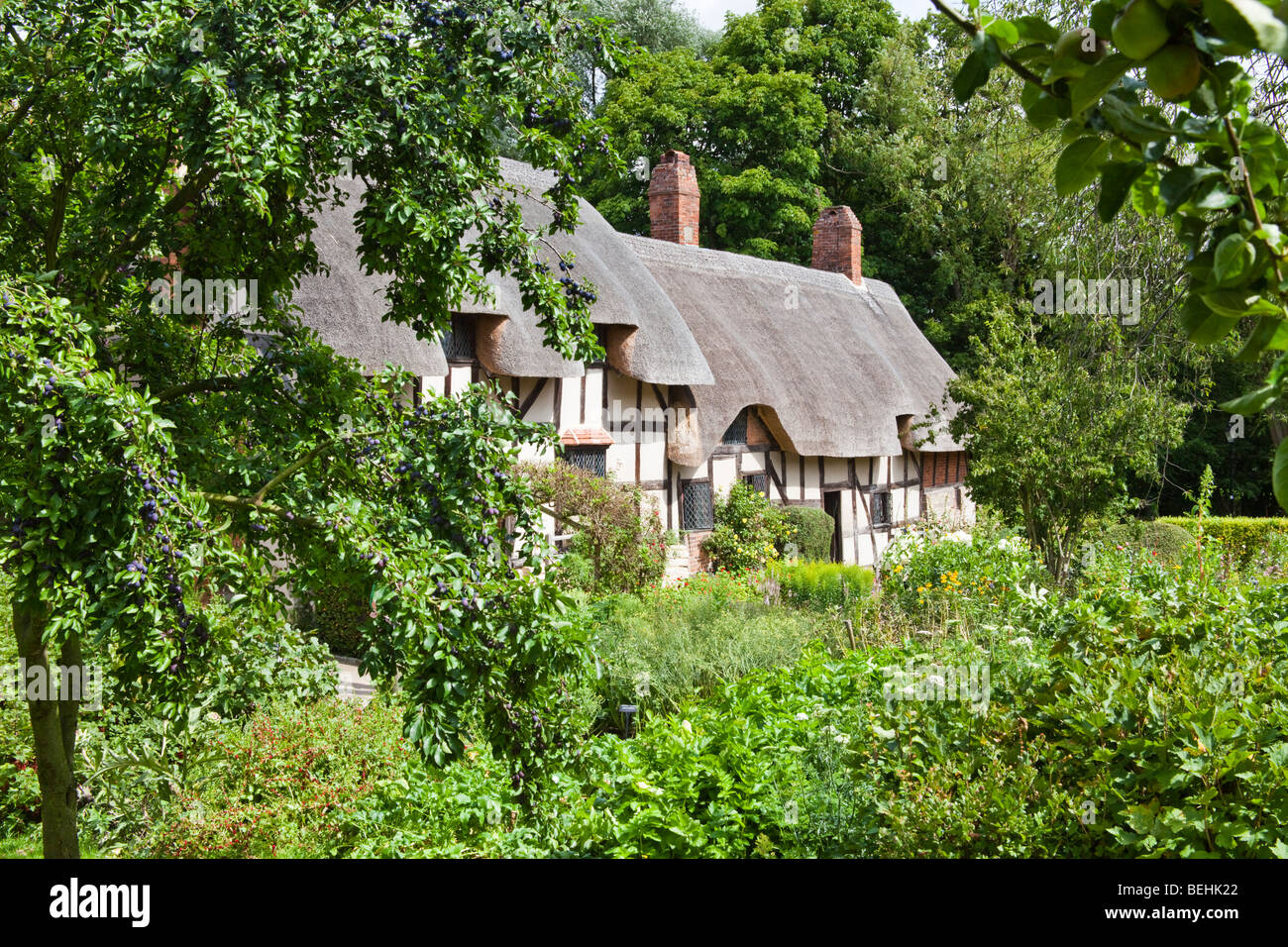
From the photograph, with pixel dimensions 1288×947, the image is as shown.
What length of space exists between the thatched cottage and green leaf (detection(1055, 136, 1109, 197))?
357 inches

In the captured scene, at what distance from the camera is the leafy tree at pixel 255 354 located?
274 centimetres

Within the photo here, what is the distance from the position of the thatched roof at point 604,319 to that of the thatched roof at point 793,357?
3.32ft

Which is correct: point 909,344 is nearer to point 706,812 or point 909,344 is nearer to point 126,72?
point 706,812

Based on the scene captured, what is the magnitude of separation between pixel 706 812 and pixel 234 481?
2649mm

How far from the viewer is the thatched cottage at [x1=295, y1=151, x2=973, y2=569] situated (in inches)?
460

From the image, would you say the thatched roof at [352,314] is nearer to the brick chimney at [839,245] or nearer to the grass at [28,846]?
the grass at [28,846]

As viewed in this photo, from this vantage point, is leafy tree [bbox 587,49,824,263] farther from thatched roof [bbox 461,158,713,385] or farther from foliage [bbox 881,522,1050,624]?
foliage [bbox 881,522,1050,624]

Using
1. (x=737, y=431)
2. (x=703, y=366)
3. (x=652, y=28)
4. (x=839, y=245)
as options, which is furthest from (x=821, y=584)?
(x=652, y=28)

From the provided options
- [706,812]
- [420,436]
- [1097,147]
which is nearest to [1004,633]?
[706,812]

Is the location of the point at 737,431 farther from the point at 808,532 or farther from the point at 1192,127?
the point at 1192,127

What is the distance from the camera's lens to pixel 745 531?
15.2 meters

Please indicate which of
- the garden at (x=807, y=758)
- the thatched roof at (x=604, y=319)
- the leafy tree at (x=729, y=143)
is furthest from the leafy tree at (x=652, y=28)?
the garden at (x=807, y=758)

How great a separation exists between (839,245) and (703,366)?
904 centimetres
